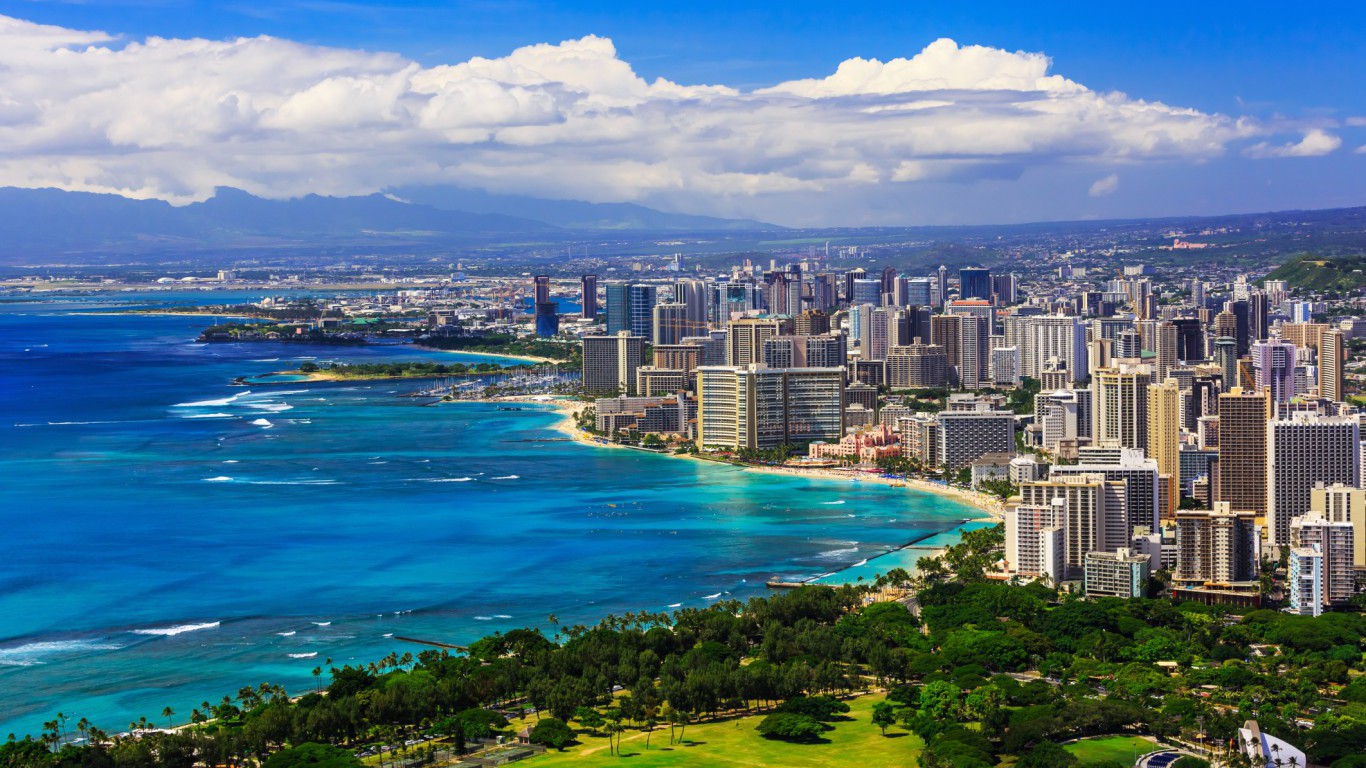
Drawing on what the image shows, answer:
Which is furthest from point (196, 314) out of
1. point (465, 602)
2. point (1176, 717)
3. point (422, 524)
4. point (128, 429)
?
point (1176, 717)

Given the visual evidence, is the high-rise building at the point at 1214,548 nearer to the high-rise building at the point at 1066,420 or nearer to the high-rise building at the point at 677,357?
the high-rise building at the point at 1066,420

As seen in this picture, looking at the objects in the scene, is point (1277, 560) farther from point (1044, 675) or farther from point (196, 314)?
point (196, 314)

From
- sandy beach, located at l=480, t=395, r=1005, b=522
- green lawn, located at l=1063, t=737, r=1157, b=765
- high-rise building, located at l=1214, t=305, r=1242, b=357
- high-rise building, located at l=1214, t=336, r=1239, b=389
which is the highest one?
high-rise building, located at l=1214, t=305, r=1242, b=357

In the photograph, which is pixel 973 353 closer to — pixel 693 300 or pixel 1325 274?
pixel 693 300

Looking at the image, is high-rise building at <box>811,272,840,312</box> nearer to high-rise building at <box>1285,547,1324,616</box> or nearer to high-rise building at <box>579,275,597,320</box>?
high-rise building at <box>579,275,597,320</box>

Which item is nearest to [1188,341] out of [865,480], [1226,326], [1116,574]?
[1226,326]

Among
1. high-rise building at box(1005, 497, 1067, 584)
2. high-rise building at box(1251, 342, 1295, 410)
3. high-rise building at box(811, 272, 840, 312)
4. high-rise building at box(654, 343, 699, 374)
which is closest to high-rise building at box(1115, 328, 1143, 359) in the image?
high-rise building at box(1251, 342, 1295, 410)
